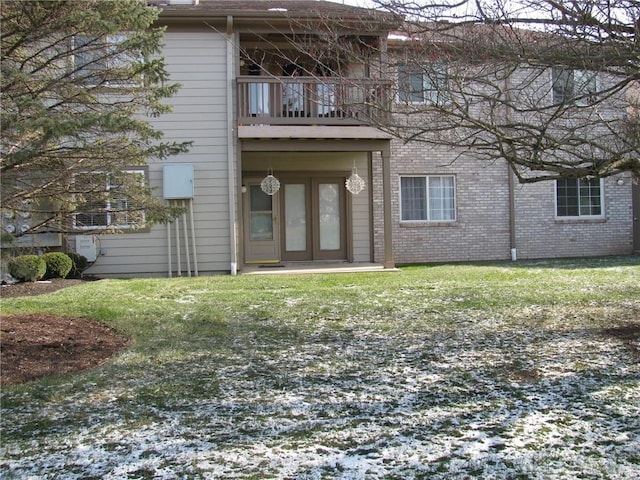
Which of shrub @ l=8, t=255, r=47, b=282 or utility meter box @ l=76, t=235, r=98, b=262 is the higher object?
utility meter box @ l=76, t=235, r=98, b=262

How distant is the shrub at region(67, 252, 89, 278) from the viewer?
444 inches

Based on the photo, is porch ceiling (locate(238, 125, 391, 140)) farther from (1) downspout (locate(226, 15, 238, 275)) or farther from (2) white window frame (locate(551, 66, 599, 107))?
(2) white window frame (locate(551, 66, 599, 107))

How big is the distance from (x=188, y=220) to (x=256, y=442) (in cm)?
949

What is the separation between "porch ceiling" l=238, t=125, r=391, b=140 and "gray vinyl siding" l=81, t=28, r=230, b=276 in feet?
2.83

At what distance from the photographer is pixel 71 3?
4738 mm

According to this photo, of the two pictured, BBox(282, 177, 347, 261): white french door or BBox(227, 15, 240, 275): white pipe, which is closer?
BBox(227, 15, 240, 275): white pipe

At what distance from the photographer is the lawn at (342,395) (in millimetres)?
3006

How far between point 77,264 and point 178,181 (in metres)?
2.64

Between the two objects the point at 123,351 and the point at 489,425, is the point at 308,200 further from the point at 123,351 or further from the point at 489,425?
the point at 489,425

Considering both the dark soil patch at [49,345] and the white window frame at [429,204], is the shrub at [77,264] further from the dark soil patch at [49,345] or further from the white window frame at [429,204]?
the white window frame at [429,204]

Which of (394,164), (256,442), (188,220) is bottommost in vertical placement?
(256,442)

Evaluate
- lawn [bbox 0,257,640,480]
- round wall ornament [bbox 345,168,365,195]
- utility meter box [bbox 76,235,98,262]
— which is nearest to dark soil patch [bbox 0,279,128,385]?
lawn [bbox 0,257,640,480]

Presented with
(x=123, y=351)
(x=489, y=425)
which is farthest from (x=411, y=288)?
(x=489, y=425)

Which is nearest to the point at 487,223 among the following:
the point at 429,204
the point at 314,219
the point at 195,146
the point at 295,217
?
the point at 429,204
